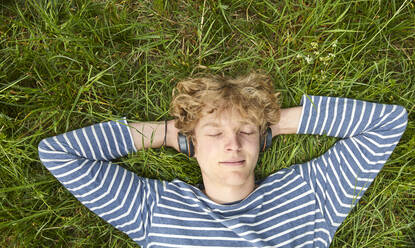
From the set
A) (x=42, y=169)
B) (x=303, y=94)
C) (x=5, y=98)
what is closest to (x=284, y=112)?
(x=303, y=94)

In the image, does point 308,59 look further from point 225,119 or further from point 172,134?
point 172,134

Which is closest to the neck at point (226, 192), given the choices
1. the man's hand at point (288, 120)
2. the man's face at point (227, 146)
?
the man's face at point (227, 146)

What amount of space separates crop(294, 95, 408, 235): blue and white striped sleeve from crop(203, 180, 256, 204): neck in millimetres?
531

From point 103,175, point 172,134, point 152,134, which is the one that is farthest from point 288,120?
point 103,175

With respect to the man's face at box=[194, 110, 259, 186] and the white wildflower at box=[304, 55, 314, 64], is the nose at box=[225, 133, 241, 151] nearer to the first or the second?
the man's face at box=[194, 110, 259, 186]

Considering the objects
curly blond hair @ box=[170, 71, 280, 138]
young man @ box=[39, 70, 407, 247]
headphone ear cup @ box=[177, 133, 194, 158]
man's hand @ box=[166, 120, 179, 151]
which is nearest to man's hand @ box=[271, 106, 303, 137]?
young man @ box=[39, 70, 407, 247]

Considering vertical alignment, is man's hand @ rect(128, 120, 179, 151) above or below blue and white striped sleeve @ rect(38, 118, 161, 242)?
above

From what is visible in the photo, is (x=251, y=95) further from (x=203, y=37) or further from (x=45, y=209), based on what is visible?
(x=45, y=209)

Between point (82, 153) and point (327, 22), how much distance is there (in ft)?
7.96

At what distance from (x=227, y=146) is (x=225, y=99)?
39 cm

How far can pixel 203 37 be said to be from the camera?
10.0 ft

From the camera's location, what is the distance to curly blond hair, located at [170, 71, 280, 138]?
8.32ft

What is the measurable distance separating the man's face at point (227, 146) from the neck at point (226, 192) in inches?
6.7

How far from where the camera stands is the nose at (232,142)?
7.80 ft
